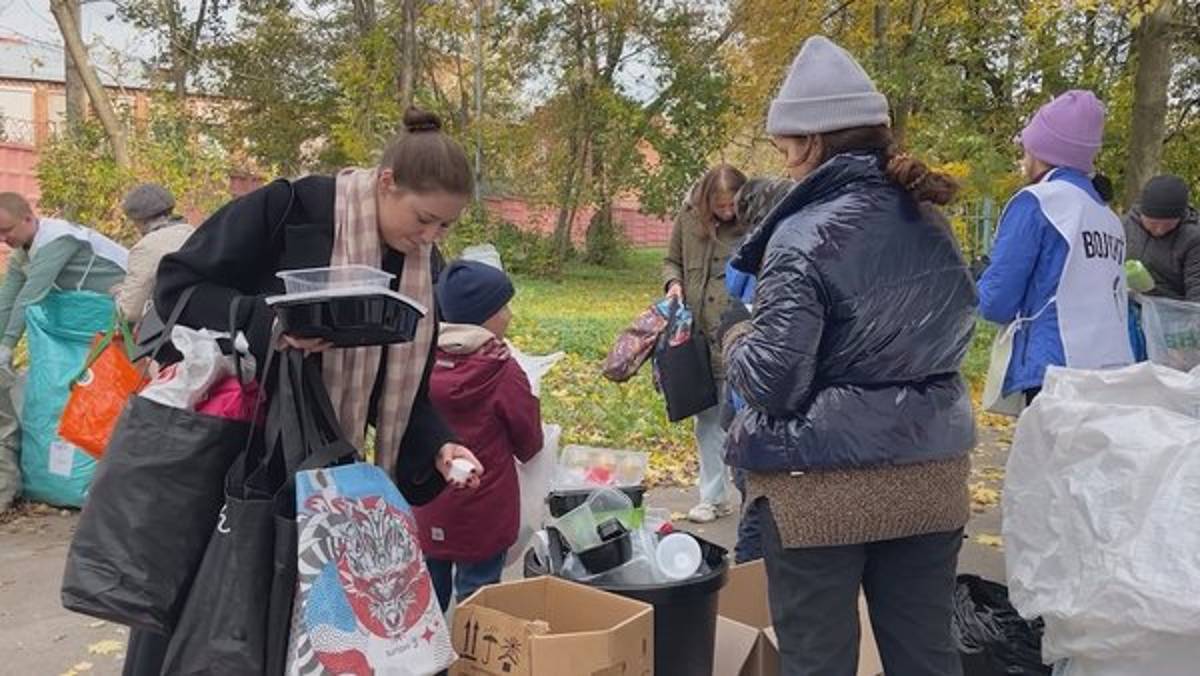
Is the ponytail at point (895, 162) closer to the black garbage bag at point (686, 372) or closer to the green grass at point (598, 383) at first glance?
the black garbage bag at point (686, 372)

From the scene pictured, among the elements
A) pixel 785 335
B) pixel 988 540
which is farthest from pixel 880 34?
pixel 785 335

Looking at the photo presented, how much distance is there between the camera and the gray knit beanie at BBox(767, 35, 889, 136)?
254cm

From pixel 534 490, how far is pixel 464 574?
0.35 meters

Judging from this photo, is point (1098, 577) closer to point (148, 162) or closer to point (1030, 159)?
point (1030, 159)

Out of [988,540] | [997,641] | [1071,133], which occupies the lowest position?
[988,540]

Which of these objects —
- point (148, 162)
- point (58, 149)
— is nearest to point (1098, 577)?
point (148, 162)

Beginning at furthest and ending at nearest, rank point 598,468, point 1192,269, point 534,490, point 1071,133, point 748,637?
1. point 1192,269
2. point 1071,133
3. point 598,468
4. point 534,490
5. point 748,637

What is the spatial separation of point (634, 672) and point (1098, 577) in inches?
50.2

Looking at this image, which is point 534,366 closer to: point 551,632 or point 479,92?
point 551,632

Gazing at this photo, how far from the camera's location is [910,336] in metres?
2.44

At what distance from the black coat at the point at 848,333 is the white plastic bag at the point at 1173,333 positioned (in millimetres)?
2193

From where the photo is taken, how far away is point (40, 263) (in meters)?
5.52

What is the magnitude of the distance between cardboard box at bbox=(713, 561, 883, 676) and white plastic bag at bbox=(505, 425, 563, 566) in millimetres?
648

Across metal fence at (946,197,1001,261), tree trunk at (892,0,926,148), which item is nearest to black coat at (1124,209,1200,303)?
tree trunk at (892,0,926,148)
